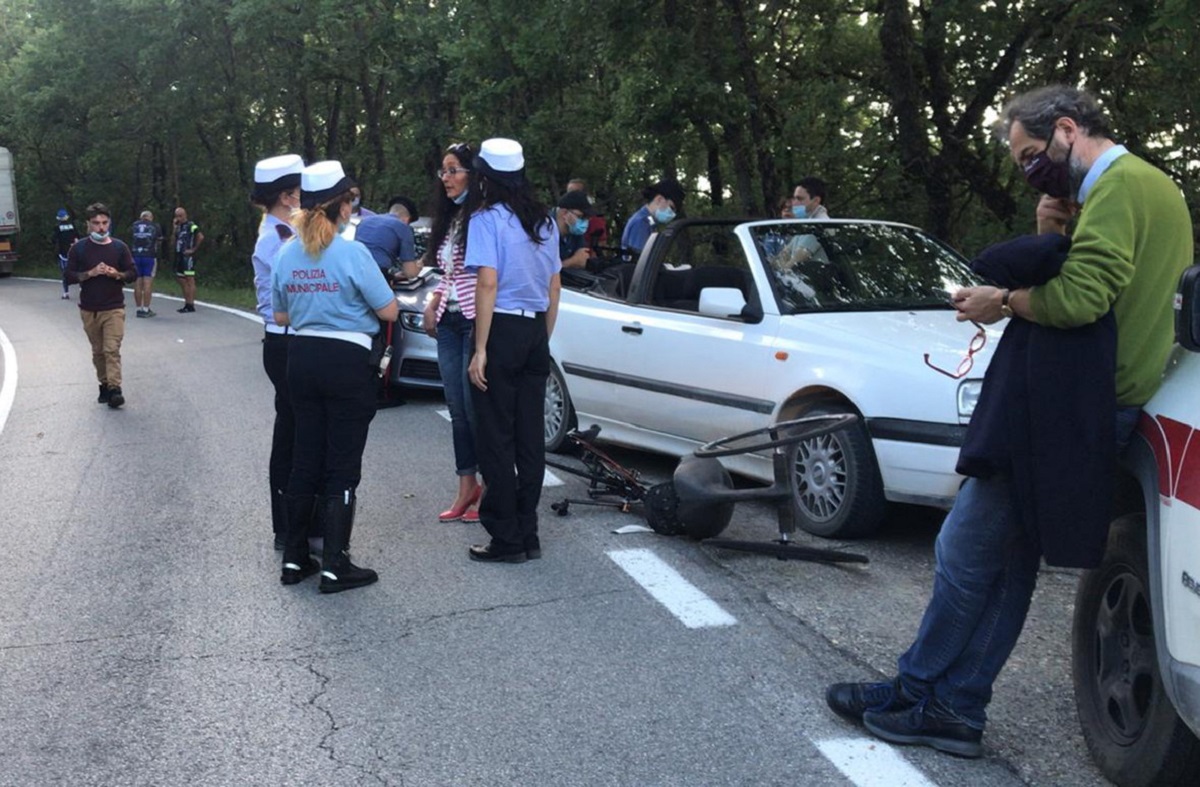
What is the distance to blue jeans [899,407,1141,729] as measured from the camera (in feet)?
12.8

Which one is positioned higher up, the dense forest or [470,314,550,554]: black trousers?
the dense forest

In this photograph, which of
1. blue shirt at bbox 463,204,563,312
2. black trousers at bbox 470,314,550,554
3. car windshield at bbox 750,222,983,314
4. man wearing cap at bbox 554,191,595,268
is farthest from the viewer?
man wearing cap at bbox 554,191,595,268

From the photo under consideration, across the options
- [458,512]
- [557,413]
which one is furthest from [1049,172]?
[557,413]

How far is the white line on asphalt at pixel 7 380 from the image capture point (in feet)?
40.7

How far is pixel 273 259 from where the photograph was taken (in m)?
6.52

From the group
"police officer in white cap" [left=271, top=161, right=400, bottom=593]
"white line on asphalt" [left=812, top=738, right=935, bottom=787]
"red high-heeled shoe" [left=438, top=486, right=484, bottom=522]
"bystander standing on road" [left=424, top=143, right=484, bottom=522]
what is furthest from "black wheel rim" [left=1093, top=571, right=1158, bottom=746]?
"red high-heeled shoe" [left=438, top=486, right=484, bottom=522]

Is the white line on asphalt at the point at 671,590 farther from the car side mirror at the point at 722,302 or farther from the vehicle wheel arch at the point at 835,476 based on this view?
the car side mirror at the point at 722,302

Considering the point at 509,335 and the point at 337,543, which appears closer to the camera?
the point at 337,543

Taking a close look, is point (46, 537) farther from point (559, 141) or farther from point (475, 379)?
point (559, 141)

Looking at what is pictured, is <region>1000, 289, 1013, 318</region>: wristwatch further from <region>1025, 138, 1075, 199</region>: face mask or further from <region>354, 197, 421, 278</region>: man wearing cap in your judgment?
<region>354, 197, 421, 278</region>: man wearing cap

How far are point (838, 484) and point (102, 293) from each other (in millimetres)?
8365

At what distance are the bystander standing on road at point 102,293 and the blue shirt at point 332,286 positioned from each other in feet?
23.3

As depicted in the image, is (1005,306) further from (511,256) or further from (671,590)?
(511,256)

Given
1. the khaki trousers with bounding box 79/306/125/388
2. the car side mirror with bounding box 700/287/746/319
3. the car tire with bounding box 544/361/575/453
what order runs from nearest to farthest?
the car side mirror with bounding box 700/287/746/319, the car tire with bounding box 544/361/575/453, the khaki trousers with bounding box 79/306/125/388
